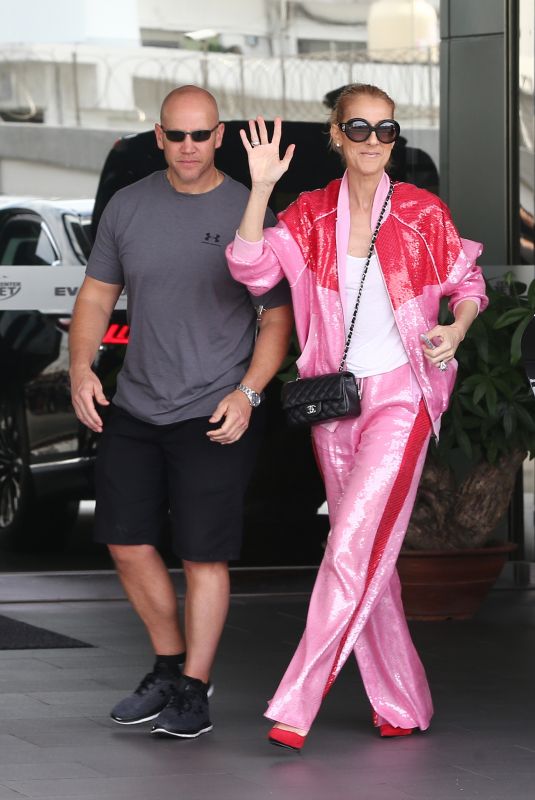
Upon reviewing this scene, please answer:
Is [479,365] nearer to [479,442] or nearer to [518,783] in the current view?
[479,442]

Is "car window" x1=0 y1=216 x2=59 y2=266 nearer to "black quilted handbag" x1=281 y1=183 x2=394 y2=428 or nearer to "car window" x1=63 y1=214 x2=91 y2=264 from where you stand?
"car window" x1=63 y1=214 x2=91 y2=264

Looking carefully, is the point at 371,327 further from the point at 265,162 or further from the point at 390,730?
the point at 390,730

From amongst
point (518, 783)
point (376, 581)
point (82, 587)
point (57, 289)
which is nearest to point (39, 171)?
point (57, 289)

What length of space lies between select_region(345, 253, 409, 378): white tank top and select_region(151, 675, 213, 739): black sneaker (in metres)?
1.08

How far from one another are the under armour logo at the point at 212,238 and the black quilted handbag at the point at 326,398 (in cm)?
51

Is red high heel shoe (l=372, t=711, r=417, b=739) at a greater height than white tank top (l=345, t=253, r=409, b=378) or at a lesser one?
lesser

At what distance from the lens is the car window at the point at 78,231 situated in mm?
7664

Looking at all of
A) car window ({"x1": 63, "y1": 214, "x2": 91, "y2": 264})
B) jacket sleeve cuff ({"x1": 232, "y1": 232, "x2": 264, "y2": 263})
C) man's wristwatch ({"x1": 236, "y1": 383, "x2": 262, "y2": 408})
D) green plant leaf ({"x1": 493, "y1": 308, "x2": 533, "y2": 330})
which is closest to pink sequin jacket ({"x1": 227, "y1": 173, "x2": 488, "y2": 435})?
jacket sleeve cuff ({"x1": 232, "y1": 232, "x2": 264, "y2": 263})

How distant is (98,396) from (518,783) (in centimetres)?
165

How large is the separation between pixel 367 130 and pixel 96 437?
3352 millimetres

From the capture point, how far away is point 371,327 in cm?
489

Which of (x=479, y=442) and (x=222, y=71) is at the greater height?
(x=222, y=71)

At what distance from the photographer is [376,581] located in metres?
4.90

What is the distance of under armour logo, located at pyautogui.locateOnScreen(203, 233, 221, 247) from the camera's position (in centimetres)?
505
